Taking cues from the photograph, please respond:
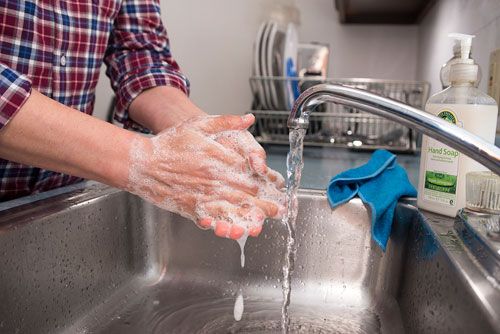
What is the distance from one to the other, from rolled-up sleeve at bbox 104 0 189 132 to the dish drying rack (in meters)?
0.55

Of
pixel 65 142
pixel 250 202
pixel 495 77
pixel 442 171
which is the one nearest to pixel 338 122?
pixel 495 77

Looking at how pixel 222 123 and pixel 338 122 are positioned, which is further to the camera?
pixel 338 122

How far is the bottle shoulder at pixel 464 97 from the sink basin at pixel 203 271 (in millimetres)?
157

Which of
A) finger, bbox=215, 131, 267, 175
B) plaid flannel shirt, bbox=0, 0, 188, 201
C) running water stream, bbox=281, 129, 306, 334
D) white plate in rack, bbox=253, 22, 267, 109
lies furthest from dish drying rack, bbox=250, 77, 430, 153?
finger, bbox=215, 131, 267, 175

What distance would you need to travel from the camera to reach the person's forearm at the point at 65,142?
0.49m

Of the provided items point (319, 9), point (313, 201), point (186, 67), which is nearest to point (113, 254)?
point (313, 201)

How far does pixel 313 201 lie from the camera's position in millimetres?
788

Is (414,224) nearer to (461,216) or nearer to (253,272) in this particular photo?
(461,216)

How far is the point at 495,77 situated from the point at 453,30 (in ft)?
1.41

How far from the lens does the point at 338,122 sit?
5.00 feet

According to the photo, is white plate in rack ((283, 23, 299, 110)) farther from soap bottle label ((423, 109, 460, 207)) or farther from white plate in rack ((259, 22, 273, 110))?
soap bottle label ((423, 109, 460, 207))

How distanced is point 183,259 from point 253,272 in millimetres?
132

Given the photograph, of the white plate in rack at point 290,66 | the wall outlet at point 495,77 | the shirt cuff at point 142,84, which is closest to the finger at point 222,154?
the shirt cuff at point 142,84

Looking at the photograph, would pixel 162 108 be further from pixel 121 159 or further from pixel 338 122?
pixel 338 122
